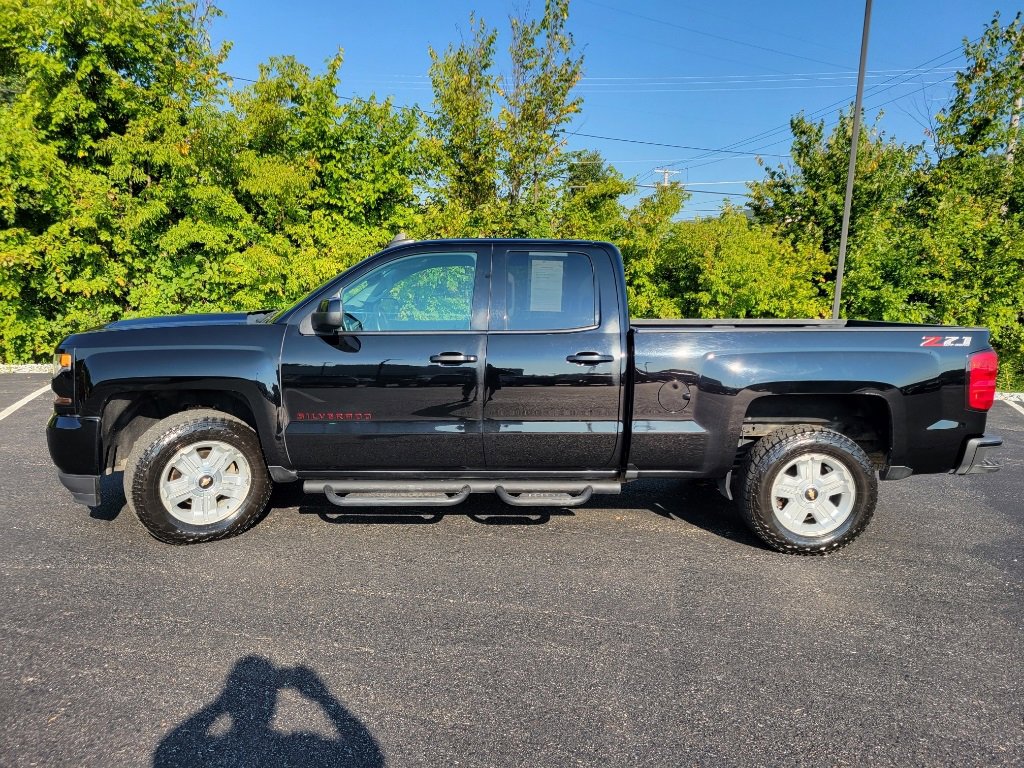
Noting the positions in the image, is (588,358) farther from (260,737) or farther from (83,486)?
(83,486)

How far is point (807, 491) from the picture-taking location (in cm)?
403

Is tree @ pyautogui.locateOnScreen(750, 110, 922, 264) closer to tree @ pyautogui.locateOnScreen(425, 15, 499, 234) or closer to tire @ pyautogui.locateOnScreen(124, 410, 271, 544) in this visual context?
tree @ pyautogui.locateOnScreen(425, 15, 499, 234)

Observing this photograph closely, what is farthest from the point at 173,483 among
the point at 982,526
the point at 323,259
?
the point at 323,259

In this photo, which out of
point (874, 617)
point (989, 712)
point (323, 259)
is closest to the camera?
point (989, 712)

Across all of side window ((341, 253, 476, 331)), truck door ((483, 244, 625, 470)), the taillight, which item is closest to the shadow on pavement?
truck door ((483, 244, 625, 470))

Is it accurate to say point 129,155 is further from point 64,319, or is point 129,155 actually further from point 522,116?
point 522,116

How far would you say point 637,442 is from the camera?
398cm

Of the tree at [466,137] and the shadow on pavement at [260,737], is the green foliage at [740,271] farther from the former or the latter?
the shadow on pavement at [260,737]

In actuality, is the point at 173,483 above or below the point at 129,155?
below

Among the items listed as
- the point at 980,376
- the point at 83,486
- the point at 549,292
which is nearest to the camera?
the point at 980,376

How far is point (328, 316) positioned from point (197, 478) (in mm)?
1349

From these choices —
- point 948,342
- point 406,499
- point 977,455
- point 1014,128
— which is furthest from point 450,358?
point 1014,128

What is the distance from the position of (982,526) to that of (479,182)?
9332 millimetres

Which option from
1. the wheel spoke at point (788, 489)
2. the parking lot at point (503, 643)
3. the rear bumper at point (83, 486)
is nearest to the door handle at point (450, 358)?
the parking lot at point (503, 643)
